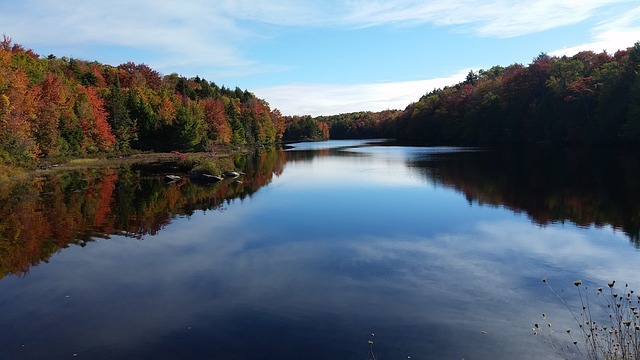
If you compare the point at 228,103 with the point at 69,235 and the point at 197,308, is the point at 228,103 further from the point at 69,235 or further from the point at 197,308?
the point at 197,308

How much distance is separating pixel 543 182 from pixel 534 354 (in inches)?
1108

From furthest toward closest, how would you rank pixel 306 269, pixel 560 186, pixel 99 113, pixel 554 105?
pixel 554 105 < pixel 99 113 < pixel 560 186 < pixel 306 269

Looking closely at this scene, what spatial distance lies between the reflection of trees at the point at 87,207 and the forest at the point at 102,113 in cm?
1071

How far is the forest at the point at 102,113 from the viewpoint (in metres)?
48.3

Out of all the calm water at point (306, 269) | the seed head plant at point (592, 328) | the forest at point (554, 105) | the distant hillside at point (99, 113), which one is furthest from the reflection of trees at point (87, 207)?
the forest at point (554, 105)

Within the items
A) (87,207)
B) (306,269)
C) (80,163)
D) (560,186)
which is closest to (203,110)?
(80,163)

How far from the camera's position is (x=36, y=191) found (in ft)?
115

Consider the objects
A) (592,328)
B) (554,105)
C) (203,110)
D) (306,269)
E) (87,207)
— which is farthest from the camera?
(203,110)

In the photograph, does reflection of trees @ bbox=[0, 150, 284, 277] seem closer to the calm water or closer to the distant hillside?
the calm water

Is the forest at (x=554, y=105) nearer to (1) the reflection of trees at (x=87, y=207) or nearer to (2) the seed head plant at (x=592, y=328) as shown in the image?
(1) the reflection of trees at (x=87, y=207)

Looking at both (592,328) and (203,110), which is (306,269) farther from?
(203,110)

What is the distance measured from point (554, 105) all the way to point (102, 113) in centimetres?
7630

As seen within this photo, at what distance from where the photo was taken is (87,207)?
28578 mm

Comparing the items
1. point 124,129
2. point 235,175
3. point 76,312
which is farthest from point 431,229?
point 124,129
